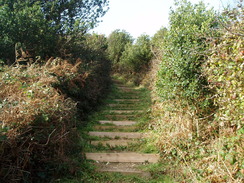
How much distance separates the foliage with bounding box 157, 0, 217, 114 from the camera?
183 inches

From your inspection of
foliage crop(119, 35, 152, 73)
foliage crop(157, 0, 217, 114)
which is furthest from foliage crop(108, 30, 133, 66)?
foliage crop(157, 0, 217, 114)

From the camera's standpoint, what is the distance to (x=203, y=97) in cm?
478

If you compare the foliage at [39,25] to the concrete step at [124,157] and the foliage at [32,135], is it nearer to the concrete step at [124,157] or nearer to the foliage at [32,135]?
the foliage at [32,135]

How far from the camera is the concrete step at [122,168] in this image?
4.16m

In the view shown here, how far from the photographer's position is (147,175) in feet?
13.4

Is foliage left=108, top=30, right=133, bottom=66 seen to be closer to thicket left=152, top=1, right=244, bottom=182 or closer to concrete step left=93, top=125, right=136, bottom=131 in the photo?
concrete step left=93, top=125, right=136, bottom=131

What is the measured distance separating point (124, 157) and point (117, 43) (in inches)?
856

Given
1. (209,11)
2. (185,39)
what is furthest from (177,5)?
(185,39)

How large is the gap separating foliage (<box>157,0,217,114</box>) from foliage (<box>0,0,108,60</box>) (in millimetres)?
4676

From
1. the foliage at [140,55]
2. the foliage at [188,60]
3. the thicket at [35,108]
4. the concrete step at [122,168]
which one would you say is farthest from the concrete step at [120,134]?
the foliage at [140,55]

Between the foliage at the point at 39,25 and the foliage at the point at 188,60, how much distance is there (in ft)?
15.3

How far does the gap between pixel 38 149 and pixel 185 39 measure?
3725 millimetres

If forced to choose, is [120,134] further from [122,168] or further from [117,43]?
[117,43]

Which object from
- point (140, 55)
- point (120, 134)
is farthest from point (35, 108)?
point (140, 55)
